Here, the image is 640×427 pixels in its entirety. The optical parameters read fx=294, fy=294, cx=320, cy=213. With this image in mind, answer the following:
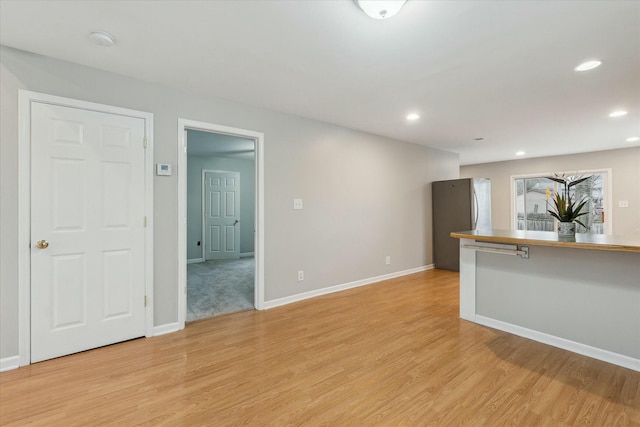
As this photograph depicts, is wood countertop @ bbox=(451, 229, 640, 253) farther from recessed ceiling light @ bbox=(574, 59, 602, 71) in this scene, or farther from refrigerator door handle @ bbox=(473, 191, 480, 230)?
refrigerator door handle @ bbox=(473, 191, 480, 230)

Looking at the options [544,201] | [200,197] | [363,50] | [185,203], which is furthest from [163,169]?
[544,201]

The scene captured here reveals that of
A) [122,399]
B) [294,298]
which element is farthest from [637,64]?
[122,399]

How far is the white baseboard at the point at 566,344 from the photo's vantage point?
225cm

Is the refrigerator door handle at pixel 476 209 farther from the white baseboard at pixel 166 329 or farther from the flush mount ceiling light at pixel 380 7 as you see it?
the white baseboard at pixel 166 329

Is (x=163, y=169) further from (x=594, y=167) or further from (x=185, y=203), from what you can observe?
(x=594, y=167)

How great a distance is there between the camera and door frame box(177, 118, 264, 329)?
3.03 metres

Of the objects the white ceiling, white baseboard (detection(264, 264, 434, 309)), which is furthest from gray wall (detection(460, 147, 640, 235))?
white baseboard (detection(264, 264, 434, 309))

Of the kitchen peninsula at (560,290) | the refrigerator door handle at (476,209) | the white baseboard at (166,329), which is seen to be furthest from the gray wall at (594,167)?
the white baseboard at (166,329)

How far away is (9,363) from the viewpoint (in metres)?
2.24

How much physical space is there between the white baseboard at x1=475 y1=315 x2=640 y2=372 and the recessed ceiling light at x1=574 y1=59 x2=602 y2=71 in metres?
2.36

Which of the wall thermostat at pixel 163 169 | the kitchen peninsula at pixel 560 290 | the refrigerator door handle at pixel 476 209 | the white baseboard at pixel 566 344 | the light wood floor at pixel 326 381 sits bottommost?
the light wood floor at pixel 326 381

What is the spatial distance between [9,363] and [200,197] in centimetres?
507

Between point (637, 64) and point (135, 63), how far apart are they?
14.0ft

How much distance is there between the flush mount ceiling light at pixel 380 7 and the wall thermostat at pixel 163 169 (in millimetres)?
2255
